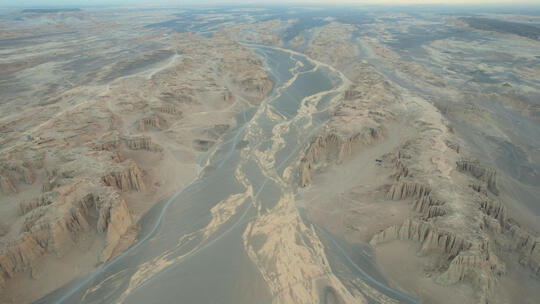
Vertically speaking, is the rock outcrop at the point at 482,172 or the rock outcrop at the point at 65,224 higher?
the rock outcrop at the point at 482,172

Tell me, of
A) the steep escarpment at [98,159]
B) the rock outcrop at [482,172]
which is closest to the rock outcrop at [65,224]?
the steep escarpment at [98,159]

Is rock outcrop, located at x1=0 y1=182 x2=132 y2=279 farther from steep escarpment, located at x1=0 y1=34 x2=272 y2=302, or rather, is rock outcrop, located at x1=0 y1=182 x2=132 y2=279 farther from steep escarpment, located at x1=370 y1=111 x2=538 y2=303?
steep escarpment, located at x1=370 y1=111 x2=538 y2=303

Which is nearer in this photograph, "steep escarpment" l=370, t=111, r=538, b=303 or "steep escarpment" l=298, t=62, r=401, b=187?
"steep escarpment" l=370, t=111, r=538, b=303

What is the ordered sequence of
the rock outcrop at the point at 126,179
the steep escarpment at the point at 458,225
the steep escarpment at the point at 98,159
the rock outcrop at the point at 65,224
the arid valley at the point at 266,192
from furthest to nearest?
the rock outcrop at the point at 126,179, the steep escarpment at the point at 98,159, the rock outcrop at the point at 65,224, the arid valley at the point at 266,192, the steep escarpment at the point at 458,225

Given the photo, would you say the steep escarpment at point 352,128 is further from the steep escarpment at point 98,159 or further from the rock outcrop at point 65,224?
the rock outcrop at point 65,224

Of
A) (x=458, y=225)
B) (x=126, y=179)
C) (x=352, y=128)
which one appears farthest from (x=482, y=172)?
(x=126, y=179)

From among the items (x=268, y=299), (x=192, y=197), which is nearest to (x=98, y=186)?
(x=192, y=197)

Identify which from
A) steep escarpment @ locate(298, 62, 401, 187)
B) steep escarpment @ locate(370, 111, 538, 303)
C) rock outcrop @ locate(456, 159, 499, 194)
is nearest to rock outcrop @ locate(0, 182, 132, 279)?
steep escarpment @ locate(298, 62, 401, 187)

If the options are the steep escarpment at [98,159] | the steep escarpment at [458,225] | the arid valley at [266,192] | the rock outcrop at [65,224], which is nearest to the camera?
the steep escarpment at [458,225]

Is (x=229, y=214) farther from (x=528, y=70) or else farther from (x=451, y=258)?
(x=528, y=70)
